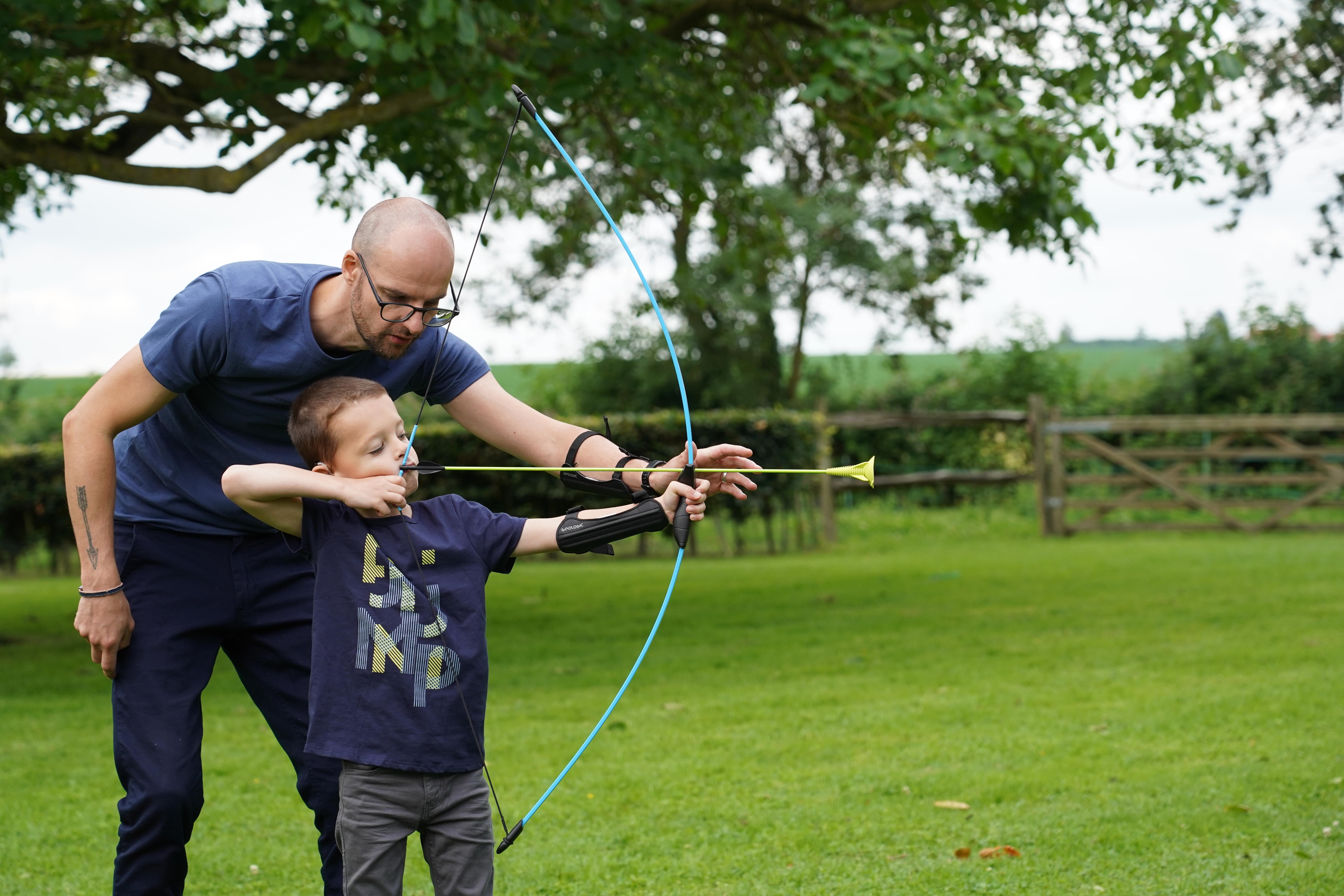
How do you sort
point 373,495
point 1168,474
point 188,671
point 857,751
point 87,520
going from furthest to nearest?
1. point 1168,474
2. point 857,751
3. point 188,671
4. point 87,520
5. point 373,495

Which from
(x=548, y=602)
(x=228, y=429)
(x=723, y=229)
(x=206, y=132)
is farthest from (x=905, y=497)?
(x=228, y=429)

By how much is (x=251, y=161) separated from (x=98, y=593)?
4.94 m

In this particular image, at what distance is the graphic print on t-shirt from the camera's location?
2445 mm

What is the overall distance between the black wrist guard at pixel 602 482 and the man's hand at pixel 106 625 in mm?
990

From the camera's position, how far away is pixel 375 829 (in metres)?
2.42

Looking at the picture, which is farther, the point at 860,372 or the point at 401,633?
the point at 860,372

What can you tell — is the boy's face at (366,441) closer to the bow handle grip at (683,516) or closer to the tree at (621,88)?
the bow handle grip at (683,516)

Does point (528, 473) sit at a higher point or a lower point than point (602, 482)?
lower

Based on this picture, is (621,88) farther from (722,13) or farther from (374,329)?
(374,329)

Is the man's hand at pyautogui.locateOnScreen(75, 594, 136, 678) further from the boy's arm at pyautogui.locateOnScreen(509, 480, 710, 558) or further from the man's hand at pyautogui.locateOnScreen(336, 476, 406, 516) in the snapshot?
the boy's arm at pyautogui.locateOnScreen(509, 480, 710, 558)

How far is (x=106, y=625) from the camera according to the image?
259cm

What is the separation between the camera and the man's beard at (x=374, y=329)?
247cm

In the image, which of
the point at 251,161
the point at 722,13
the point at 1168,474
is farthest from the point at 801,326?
the point at 251,161

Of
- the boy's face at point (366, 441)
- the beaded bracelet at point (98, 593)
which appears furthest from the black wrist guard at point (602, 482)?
the beaded bracelet at point (98, 593)
